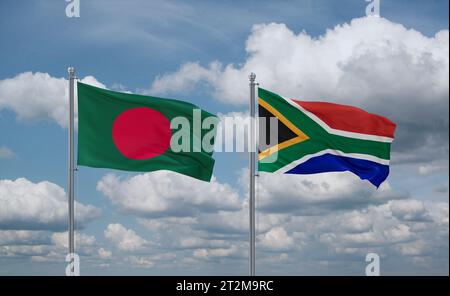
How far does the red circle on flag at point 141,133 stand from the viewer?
28.3m

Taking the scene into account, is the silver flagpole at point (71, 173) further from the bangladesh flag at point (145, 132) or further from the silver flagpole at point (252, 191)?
the silver flagpole at point (252, 191)

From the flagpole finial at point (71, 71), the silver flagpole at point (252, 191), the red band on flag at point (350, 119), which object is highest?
the flagpole finial at point (71, 71)

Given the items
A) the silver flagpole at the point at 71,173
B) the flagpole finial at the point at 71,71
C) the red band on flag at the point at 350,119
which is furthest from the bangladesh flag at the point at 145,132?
the red band on flag at the point at 350,119

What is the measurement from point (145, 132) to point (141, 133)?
0.17m

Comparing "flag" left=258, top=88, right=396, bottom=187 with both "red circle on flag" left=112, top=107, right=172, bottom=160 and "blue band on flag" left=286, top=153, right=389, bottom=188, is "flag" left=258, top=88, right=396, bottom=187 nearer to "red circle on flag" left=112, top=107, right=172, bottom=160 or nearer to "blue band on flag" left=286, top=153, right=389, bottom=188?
"blue band on flag" left=286, top=153, right=389, bottom=188

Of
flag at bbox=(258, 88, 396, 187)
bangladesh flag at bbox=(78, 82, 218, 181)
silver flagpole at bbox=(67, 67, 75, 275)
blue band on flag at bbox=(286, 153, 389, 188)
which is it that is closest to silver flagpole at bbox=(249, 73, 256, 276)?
flag at bbox=(258, 88, 396, 187)

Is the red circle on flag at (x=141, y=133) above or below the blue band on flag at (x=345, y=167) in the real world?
above

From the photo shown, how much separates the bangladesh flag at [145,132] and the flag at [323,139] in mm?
2511

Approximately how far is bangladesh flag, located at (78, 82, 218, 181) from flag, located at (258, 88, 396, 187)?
251 centimetres

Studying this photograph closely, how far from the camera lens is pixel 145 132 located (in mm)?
28625

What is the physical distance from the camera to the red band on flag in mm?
30469

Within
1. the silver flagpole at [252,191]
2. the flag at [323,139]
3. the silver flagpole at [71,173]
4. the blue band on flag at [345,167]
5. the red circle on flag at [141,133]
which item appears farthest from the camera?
the blue band on flag at [345,167]
